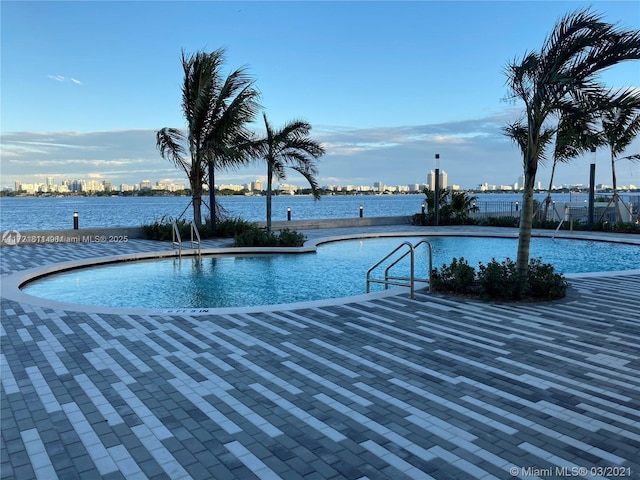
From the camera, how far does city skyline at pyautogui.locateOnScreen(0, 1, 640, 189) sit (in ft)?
38.2

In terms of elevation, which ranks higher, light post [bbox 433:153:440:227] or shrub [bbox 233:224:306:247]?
light post [bbox 433:153:440:227]

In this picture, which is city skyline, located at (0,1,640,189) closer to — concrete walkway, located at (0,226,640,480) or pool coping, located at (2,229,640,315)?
pool coping, located at (2,229,640,315)

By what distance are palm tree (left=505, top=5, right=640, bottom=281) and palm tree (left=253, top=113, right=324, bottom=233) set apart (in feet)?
29.6

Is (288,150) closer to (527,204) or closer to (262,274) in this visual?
(262,274)

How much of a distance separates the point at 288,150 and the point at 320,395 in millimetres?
13175

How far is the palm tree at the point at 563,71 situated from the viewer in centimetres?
699

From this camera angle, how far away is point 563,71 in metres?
7.47

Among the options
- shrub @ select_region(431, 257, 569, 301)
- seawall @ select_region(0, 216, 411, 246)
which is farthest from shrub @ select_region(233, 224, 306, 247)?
shrub @ select_region(431, 257, 569, 301)

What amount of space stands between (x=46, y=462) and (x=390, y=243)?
15021 mm

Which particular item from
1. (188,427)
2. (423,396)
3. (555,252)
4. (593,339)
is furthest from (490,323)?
(555,252)

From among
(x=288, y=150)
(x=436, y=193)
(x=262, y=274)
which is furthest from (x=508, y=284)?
(x=436, y=193)

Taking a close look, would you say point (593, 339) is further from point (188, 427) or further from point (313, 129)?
point (313, 129)

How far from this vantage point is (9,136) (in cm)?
3275

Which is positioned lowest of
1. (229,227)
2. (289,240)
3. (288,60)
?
(289,240)
